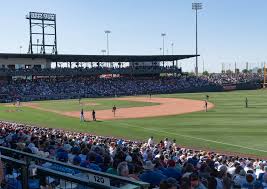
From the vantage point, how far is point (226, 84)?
283 feet

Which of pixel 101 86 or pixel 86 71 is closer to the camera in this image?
pixel 101 86

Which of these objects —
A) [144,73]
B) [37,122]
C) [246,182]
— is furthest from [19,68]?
[246,182]

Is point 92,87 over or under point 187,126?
over

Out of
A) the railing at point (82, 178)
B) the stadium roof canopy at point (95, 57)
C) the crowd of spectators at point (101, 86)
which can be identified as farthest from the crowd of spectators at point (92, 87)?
the railing at point (82, 178)

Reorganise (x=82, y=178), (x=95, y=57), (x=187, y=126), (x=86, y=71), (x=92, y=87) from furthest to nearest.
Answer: (x=86, y=71), (x=95, y=57), (x=92, y=87), (x=187, y=126), (x=82, y=178)

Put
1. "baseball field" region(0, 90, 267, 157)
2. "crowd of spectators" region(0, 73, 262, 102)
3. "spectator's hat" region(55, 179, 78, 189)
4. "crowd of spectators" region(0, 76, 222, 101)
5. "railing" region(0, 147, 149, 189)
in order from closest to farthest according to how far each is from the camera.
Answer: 1. "railing" region(0, 147, 149, 189)
2. "spectator's hat" region(55, 179, 78, 189)
3. "baseball field" region(0, 90, 267, 157)
4. "crowd of spectators" region(0, 76, 222, 101)
5. "crowd of spectators" region(0, 73, 262, 102)

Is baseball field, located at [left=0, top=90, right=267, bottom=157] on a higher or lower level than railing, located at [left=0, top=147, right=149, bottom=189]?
lower

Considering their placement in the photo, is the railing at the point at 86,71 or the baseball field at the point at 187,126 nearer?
the baseball field at the point at 187,126

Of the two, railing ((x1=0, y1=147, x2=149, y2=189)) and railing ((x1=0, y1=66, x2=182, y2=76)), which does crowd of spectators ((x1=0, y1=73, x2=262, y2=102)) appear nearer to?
railing ((x1=0, y1=66, x2=182, y2=76))

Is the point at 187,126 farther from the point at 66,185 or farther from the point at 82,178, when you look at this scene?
the point at 82,178

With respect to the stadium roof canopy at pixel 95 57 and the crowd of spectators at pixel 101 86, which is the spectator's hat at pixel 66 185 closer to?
the crowd of spectators at pixel 101 86

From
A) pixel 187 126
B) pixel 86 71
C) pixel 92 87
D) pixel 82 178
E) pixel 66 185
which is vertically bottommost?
pixel 187 126

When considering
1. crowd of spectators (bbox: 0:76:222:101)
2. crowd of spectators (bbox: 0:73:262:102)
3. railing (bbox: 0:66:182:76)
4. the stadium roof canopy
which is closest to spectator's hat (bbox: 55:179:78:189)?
crowd of spectators (bbox: 0:73:262:102)

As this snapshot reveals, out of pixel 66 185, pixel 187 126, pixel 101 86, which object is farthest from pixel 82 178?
pixel 101 86
